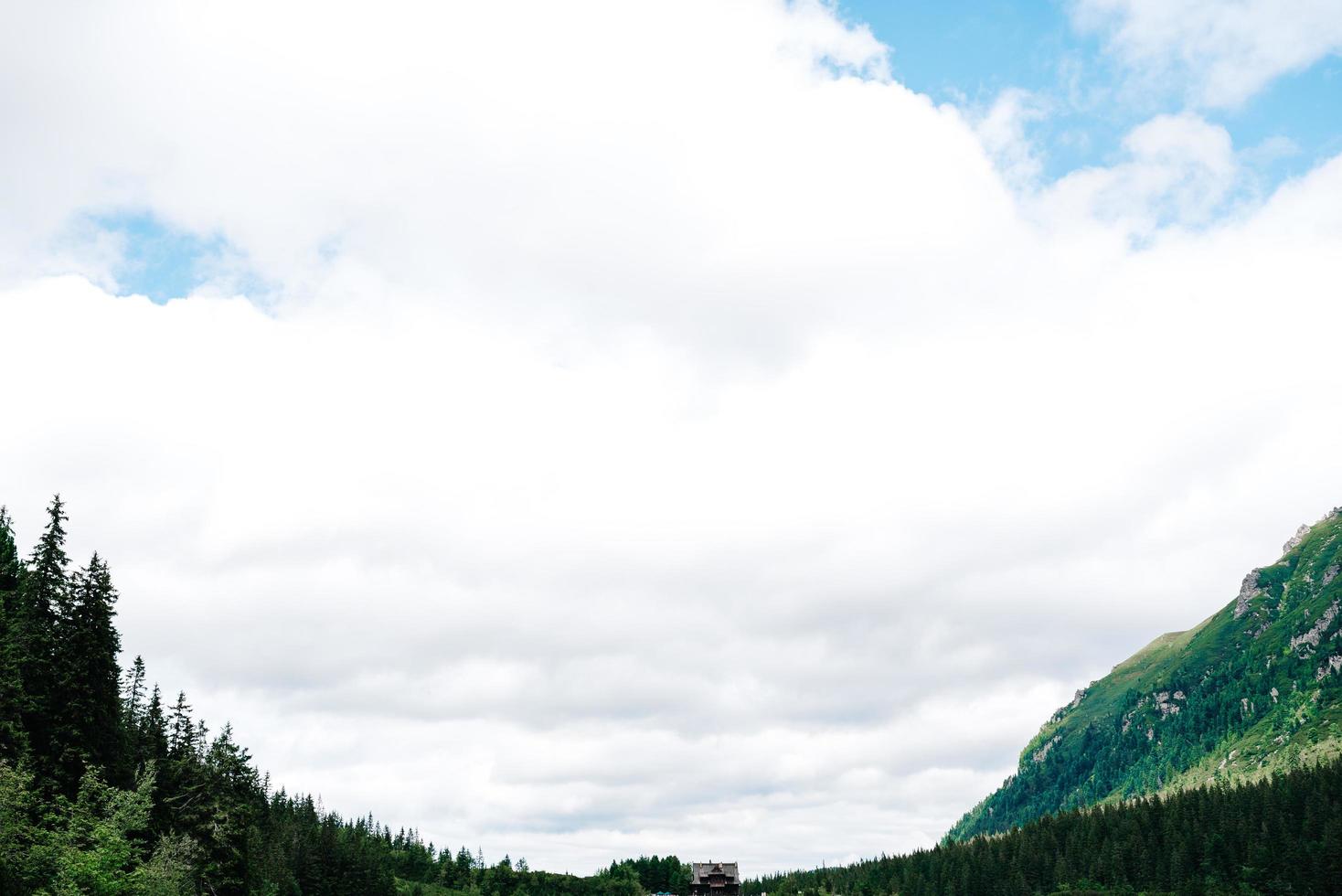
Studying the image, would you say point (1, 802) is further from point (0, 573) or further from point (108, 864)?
point (0, 573)

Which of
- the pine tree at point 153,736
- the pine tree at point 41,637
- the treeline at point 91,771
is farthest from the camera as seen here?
the pine tree at point 153,736

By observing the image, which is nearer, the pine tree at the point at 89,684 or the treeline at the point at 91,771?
the treeline at the point at 91,771

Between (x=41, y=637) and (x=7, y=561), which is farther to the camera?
(x=7, y=561)

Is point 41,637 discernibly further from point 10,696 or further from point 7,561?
point 7,561

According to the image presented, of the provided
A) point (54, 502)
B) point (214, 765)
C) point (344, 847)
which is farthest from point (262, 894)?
point (344, 847)

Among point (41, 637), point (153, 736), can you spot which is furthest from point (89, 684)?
point (153, 736)

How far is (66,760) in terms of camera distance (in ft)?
256

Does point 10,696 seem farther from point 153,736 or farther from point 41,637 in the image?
point 153,736

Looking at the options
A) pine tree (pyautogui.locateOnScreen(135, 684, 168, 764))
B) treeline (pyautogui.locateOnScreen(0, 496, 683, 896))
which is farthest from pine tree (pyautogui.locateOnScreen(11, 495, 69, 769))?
pine tree (pyautogui.locateOnScreen(135, 684, 168, 764))

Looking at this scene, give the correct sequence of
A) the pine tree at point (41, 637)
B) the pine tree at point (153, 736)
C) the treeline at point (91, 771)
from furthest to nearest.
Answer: the pine tree at point (153, 736) < the pine tree at point (41, 637) < the treeline at point (91, 771)

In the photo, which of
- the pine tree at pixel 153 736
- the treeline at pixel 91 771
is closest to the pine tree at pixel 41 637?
the treeline at pixel 91 771

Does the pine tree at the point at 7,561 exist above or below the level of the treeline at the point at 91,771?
above

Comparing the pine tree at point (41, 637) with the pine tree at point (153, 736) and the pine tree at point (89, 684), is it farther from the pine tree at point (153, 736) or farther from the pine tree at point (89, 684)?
the pine tree at point (153, 736)

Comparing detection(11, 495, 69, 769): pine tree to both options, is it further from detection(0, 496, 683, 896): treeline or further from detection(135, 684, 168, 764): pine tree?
detection(135, 684, 168, 764): pine tree
